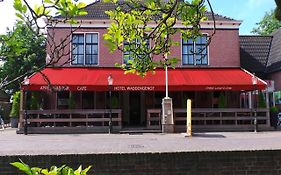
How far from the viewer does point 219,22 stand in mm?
24312

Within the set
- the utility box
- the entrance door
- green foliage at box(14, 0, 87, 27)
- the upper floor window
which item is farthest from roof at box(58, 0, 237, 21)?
green foliage at box(14, 0, 87, 27)

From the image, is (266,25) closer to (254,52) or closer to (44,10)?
(254,52)

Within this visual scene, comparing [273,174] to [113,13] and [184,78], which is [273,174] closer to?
[113,13]

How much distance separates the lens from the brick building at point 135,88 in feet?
65.6

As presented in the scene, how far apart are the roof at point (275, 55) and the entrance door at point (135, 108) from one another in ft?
31.6

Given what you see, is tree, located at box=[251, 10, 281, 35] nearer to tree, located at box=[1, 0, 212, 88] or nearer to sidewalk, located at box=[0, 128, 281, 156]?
sidewalk, located at box=[0, 128, 281, 156]

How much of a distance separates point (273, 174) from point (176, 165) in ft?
6.48

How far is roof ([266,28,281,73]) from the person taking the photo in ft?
85.9

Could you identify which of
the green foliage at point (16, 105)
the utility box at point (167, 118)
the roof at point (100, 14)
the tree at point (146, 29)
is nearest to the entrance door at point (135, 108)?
the utility box at point (167, 118)

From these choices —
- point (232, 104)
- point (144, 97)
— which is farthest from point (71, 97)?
point (232, 104)

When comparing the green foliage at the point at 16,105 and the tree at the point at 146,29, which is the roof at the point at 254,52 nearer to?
the green foliage at the point at 16,105

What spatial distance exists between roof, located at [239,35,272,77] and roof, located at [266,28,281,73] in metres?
0.33

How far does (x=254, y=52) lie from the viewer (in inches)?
1137

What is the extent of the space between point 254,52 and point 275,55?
178 cm
